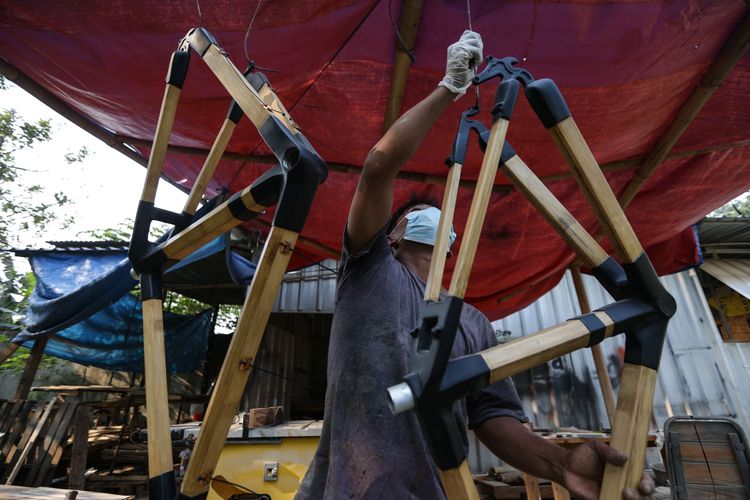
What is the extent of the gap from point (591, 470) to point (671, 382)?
737 cm

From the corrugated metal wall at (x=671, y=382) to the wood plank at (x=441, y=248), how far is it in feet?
20.3

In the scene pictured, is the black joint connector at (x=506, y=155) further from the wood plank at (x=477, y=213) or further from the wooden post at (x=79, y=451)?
the wooden post at (x=79, y=451)

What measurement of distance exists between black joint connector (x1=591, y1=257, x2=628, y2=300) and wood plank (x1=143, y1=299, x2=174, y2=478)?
4.35 feet

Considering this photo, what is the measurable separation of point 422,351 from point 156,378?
88cm

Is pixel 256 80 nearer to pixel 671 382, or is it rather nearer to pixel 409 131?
pixel 409 131

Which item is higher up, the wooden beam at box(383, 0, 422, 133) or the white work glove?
the wooden beam at box(383, 0, 422, 133)

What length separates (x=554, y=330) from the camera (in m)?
0.83

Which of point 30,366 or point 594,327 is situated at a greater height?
point 30,366

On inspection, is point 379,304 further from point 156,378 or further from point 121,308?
point 121,308

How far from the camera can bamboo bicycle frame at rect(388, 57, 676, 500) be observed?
71 centimetres

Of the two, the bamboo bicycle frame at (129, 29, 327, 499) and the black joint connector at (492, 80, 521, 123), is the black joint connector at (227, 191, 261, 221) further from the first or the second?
the black joint connector at (492, 80, 521, 123)

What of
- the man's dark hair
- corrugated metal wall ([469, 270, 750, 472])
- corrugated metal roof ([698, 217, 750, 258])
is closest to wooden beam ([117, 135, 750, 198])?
the man's dark hair

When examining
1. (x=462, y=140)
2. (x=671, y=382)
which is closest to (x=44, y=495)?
(x=462, y=140)

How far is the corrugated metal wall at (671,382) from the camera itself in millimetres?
6184
